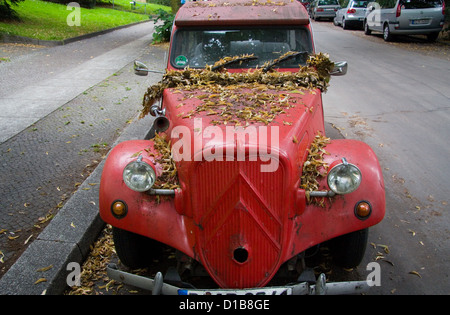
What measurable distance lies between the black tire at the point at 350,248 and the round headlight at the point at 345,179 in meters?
0.52

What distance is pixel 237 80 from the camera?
12.4 ft

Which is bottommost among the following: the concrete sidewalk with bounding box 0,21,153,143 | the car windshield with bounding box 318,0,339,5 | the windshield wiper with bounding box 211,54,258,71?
the concrete sidewalk with bounding box 0,21,153,143

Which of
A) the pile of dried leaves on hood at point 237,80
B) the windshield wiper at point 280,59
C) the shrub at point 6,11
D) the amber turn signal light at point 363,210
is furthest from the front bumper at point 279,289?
the shrub at point 6,11

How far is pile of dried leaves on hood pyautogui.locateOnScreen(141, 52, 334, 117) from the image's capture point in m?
3.66

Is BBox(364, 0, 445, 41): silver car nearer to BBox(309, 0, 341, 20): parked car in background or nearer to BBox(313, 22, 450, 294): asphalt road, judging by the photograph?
BBox(313, 22, 450, 294): asphalt road

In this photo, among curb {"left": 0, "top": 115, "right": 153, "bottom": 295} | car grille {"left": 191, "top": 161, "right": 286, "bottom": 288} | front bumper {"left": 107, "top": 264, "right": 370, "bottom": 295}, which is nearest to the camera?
front bumper {"left": 107, "top": 264, "right": 370, "bottom": 295}

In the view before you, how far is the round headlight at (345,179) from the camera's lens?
2650mm

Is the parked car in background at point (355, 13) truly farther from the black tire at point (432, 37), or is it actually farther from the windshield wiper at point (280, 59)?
the windshield wiper at point (280, 59)

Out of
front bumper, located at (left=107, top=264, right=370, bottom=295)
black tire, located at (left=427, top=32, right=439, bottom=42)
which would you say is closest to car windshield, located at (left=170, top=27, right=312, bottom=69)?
front bumper, located at (left=107, top=264, right=370, bottom=295)

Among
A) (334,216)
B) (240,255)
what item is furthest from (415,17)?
(240,255)

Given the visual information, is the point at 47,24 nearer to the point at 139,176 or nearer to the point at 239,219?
the point at 139,176

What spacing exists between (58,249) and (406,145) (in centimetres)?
495

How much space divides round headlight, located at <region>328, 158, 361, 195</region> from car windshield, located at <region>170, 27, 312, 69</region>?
6.22ft
